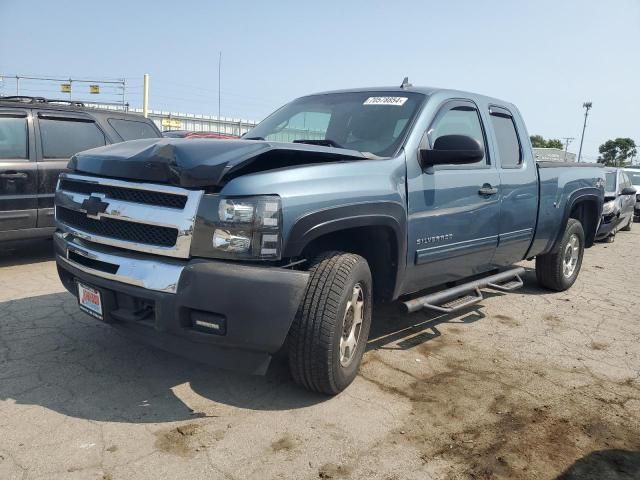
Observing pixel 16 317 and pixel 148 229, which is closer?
pixel 148 229

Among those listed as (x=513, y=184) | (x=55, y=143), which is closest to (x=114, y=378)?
(x=513, y=184)

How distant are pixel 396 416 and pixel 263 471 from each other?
896 millimetres

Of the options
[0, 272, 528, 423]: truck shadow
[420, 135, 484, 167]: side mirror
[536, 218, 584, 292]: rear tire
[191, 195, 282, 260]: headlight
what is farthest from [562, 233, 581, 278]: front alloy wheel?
[191, 195, 282, 260]: headlight

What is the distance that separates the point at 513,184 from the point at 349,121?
1606 mm

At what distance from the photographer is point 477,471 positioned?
251 cm

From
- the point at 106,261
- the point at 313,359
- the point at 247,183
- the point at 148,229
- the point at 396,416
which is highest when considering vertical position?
the point at 247,183

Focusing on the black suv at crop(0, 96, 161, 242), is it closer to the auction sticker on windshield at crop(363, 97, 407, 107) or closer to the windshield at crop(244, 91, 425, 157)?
the windshield at crop(244, 91, 425, 157)

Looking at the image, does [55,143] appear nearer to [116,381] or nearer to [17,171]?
[17,171]

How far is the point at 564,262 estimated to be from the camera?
6016 millimetres

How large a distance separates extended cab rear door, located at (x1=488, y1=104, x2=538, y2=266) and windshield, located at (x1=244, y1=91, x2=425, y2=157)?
1.15 m

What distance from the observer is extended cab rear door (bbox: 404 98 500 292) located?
3604 millimetres

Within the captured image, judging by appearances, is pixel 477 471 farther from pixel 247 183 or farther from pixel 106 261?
pixel 106 261

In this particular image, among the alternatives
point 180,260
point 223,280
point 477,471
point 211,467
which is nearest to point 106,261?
point 180,260

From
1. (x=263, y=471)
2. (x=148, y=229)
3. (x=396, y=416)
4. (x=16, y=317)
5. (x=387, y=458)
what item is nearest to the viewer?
(x=263, y=471)
